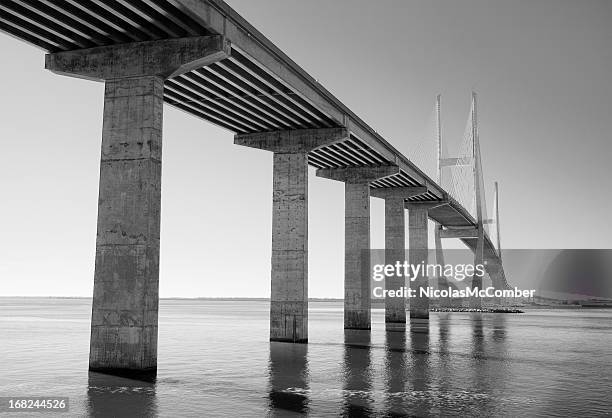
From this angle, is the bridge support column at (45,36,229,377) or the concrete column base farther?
the concrete column base

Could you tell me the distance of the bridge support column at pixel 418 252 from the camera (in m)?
58.2

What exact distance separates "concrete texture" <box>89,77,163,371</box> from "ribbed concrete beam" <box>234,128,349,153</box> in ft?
42.4

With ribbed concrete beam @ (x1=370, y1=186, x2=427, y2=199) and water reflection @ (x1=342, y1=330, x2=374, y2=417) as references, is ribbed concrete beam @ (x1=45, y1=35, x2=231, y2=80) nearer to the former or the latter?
water reflection @ (x1=342, y1=330, x2=374, y2=417)

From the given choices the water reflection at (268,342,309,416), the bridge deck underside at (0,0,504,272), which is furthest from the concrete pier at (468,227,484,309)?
the water reflection at (268,342,309,416)

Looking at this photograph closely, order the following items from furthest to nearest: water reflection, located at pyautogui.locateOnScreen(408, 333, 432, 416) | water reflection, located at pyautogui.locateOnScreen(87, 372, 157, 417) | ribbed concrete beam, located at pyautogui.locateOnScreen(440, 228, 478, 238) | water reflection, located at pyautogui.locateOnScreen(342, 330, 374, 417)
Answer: ribbed concrete beam, located at pyautogui.locateOnScreen(440, 228, 478, 238), water reflection, located at pyautogui.locateOnScreen(408, 333, 432, 416), water reflection, located at pyautogui.locateOnScreen(342, 330, 374, 417), water reflection, located at pyautogui.locateOnScreen(87, 372, 157, 417)

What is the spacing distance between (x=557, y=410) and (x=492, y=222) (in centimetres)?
12870

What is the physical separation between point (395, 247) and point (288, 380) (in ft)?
113

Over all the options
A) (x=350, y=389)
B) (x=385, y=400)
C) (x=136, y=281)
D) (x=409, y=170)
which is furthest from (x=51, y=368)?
(x=409, y=170)

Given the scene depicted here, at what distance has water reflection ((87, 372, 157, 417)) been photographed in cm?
1331

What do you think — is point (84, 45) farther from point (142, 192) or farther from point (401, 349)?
point (401, 349)

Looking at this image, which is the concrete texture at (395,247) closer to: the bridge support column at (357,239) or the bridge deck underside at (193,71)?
the bridge support column at (357,239)

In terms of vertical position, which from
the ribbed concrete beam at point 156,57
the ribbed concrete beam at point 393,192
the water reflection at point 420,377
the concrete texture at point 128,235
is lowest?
the water reflection at point 420,377

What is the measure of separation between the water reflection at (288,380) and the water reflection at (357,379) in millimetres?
940

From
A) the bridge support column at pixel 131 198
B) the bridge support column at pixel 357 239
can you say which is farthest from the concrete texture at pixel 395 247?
the bridge support column at pixel 131 198
